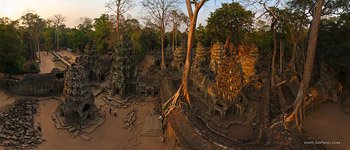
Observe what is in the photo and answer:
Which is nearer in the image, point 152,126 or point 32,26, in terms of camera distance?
point 152,126

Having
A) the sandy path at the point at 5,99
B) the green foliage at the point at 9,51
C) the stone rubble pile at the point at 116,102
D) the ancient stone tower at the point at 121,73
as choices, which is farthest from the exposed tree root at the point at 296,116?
the green foliage at the point at 9,51

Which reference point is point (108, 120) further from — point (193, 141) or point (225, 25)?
point (225, 25)

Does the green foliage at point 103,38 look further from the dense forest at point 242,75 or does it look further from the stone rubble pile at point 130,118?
the stone rubble pile at point 130,118

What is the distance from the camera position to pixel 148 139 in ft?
53.6

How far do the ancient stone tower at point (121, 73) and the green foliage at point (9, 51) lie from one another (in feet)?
37.3

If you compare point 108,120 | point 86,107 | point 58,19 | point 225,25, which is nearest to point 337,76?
point 225,25

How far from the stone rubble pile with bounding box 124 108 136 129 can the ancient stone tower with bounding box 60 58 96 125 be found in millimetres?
2942

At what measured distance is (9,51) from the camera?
24.9 meters

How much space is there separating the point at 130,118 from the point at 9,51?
16.5 m

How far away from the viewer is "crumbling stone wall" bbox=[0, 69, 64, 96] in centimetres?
2320

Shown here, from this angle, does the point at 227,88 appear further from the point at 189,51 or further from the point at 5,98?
the point at 5,98

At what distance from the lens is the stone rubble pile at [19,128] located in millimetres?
15438

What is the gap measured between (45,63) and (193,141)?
111ft

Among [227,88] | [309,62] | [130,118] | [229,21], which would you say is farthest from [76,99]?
[229,21]
